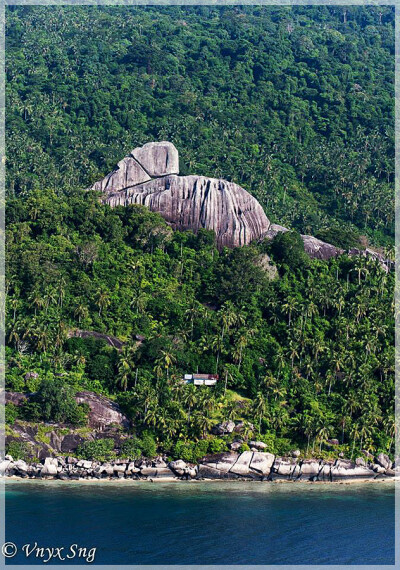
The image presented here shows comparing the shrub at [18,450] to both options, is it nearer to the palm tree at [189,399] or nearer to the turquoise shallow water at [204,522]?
the turquoise shallow water at [204,522]

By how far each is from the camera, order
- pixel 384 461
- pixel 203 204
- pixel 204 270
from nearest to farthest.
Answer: pixel 384 461 < pixel 204 270 < pixel 203 204

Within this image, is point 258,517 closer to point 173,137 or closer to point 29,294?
point 29,294

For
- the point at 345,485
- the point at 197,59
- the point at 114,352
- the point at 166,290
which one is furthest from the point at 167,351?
the point at 197,59

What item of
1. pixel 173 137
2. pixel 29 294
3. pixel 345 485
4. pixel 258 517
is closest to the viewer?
pixel 258 517

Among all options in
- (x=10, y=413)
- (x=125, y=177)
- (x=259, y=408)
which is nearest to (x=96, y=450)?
(x=10, y=413)

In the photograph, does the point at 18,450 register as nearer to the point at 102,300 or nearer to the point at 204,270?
the point at 102,300

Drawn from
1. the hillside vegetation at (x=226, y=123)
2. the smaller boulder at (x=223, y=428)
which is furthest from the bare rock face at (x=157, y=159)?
the smaller boulder at (x=223, y=428)

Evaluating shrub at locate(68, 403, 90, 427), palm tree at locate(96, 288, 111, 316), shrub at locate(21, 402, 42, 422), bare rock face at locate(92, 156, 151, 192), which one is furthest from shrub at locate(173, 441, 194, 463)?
bare rock face at locate(92, 156, 151, 192)

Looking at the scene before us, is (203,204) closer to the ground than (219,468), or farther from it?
farther from it
